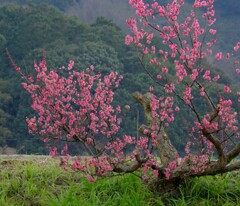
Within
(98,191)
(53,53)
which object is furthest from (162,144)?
(53,53)

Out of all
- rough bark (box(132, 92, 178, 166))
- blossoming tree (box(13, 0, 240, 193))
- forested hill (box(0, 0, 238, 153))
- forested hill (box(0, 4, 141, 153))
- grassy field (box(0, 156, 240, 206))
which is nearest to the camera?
blossoming tree (box(13, 0, 240, 193))

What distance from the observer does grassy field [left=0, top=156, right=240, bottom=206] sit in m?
5.32

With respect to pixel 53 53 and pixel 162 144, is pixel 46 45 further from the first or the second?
pixel 162 144

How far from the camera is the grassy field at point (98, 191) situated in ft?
17.5

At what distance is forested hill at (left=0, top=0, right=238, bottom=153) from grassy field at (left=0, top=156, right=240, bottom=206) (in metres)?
27.9

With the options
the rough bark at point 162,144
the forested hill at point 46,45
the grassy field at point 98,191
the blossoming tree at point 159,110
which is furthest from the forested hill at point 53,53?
the blossoming tree at point 159,110

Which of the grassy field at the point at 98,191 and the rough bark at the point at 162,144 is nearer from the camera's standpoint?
the grassy field at the point at 98,191

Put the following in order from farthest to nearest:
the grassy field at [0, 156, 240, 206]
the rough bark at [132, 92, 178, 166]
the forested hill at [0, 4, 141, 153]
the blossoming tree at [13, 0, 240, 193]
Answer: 1. the forested hill at [0, 4, 141, 153]
2. the rough bark at [132, 92, 178, 166]
3. the grassy field at [0, 156, 240, 206]
4. the blossoming tree at [13, 0, 240, 193]

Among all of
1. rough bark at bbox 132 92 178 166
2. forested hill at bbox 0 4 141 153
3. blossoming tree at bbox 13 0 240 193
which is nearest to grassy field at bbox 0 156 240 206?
blossoming tree at bbox 13 0 240 193

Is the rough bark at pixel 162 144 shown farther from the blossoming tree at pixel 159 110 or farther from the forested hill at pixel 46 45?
the forested hill at pixel 46 45

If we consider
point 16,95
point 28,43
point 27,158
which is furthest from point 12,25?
point 27,158

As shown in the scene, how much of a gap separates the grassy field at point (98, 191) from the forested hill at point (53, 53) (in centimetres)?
2787

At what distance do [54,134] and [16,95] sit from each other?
33.5 meters

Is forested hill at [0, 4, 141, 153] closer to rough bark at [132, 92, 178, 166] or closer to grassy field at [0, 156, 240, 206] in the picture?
grassy field at [0, 156, 240, 206]
